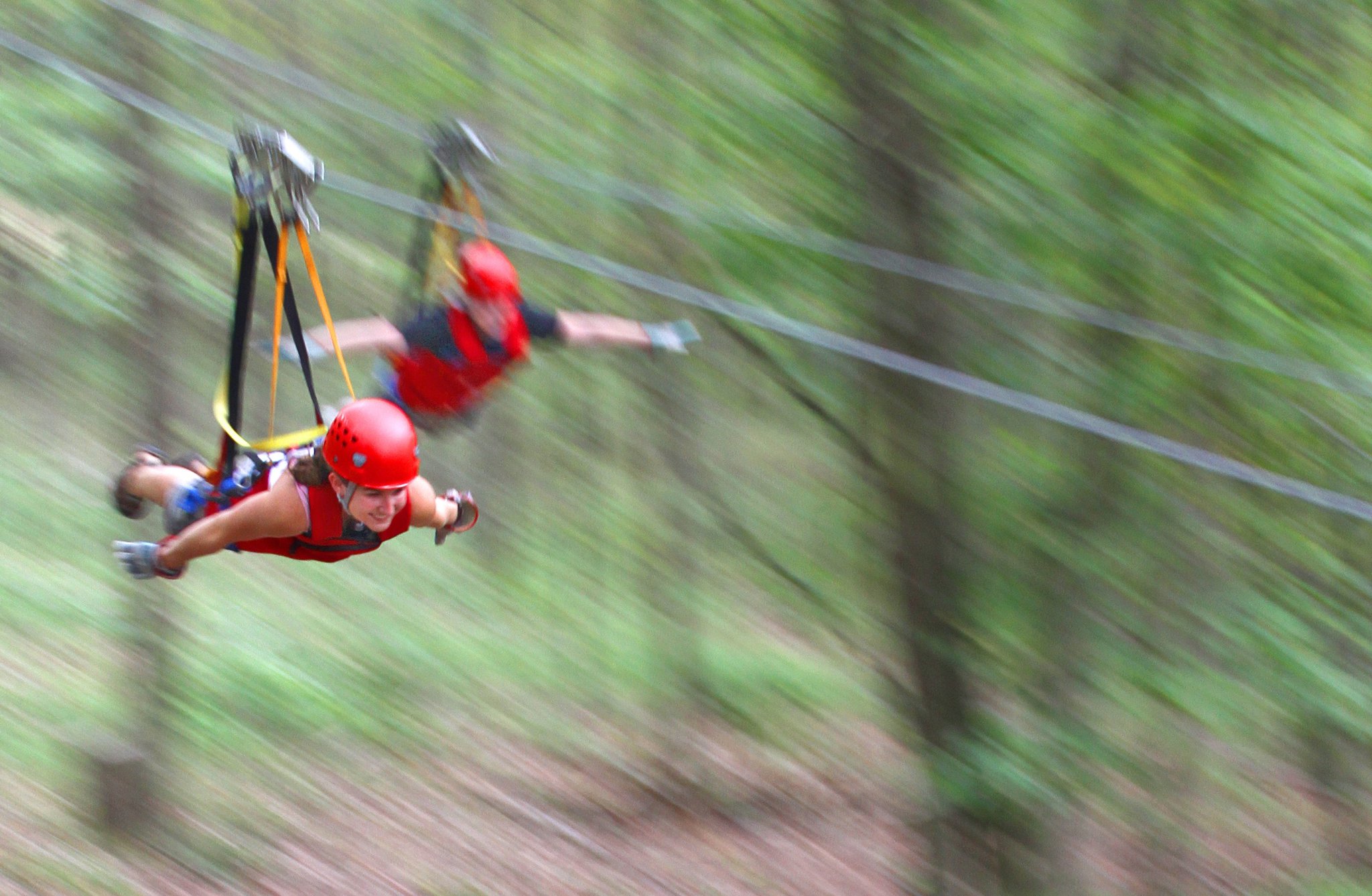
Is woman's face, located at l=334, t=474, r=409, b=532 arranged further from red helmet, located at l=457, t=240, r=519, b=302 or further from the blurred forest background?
the blurred forest background

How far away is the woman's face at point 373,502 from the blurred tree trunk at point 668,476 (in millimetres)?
2513

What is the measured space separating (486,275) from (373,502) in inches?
34.0

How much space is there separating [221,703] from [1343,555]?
22.3ft

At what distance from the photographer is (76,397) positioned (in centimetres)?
1255

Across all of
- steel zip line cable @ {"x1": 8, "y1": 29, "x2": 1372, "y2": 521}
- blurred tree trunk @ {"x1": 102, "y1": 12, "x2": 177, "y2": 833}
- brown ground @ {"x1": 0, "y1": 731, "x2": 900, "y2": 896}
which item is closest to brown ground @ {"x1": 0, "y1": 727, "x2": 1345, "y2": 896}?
brown ground @ {"x1": 0, "y1": 731, "x2": 900, "y2": 896}

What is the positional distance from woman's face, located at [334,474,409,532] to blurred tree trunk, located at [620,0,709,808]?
2.51 metres

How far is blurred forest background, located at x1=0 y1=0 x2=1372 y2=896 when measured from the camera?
13.6 ft

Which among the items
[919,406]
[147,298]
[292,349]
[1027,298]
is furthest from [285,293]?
[147,298]

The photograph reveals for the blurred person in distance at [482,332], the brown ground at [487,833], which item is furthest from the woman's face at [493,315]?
the brown ground at [487,833]

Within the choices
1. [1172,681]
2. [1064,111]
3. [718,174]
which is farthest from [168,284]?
[1172,681]

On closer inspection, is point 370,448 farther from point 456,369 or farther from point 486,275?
point 456,369

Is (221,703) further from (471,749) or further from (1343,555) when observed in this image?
(1343,555)

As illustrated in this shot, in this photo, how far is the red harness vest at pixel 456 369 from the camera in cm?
374

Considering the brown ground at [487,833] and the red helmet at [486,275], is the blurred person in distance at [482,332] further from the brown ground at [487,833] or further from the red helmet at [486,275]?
the brown ground at [487,833]
